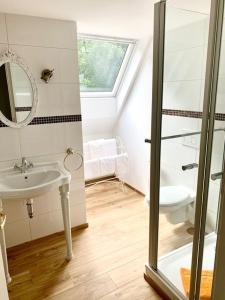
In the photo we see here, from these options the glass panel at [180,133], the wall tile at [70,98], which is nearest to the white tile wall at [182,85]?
the glass panel at [180,133]

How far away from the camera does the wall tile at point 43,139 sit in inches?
82.7

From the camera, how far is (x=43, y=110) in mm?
2131

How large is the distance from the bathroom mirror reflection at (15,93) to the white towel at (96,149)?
142cm

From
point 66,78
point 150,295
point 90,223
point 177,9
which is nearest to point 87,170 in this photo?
point 90,223

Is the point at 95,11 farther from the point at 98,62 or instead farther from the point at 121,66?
the point at 121,66

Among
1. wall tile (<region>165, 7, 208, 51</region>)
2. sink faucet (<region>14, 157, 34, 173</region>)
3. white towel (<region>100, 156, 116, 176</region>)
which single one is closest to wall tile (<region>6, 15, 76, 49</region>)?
wall tile (<region>165, 7, 208, 51</region>)

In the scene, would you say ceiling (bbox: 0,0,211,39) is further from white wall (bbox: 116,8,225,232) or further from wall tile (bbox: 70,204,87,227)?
wall tile (bbox: 70,204,87,227)

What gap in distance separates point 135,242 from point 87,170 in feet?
4.31

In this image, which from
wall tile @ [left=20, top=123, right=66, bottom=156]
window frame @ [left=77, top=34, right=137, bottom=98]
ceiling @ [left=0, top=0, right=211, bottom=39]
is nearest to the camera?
ceiling @ [left=0, top=0, right=211, bottom=39]

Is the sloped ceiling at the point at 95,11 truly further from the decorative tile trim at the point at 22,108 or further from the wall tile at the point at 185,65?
the decorative tile trim at the point at 22,108

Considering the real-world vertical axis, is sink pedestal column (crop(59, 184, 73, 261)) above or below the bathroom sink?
below

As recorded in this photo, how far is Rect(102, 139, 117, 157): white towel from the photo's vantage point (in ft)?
11.3

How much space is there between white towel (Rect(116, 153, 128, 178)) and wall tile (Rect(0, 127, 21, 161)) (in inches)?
64.7

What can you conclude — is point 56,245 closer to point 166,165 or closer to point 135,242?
point 135,242
